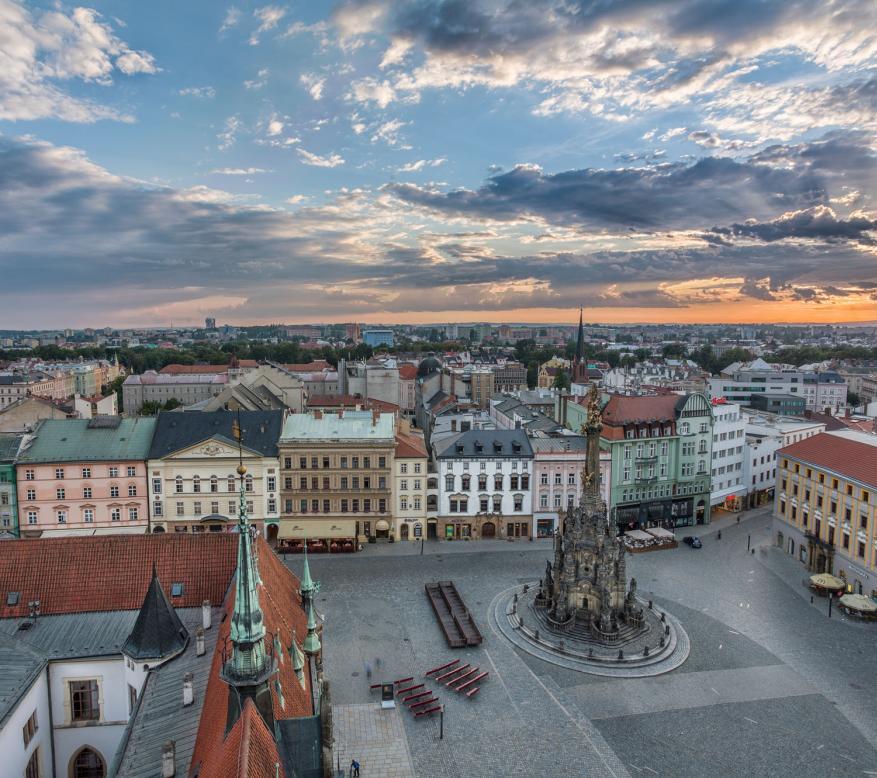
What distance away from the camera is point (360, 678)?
35156 millimetres

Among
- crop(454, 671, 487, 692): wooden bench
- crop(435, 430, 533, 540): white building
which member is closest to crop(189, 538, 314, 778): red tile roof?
crop(454, 671, 487, 692): wooden bench

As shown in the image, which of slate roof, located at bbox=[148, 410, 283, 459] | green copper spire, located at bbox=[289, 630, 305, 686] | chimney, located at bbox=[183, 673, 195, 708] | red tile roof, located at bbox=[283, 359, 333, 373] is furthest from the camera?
red tile roof, located at bbox=[283, 359, 333, 373]

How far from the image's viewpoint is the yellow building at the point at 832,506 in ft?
153

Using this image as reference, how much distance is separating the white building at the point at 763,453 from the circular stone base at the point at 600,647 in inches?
1395

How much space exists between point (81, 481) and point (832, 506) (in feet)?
210

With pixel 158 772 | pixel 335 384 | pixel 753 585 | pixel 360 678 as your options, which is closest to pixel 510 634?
pixel 360 678

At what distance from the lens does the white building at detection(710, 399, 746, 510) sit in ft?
225

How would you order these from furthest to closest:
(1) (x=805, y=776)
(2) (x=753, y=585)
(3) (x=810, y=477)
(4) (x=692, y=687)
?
1. (3) (x=810, y=477)
2. (2) (x=753, y=585)
3. (4) (x=692, y=687)
4. (1) (x=805, y=776)

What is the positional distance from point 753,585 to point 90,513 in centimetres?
5634

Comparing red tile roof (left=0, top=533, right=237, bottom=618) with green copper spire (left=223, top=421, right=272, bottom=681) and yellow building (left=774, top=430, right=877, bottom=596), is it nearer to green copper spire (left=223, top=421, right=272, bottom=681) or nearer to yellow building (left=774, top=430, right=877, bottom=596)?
green copper spire (left=223, top=421, right=272, bottom=681)

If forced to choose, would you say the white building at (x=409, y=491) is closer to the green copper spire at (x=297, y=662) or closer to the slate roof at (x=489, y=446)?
the slate roof at (x=489, y=446)

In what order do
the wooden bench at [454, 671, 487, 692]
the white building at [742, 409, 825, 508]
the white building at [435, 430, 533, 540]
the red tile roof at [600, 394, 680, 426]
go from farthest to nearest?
1. the white building at [742, 409, 825, 508]
2. the red tile roof at [600, 394, 680, 426]
3. the white building at [435, 430, 533, 540]
4. the wooden bench at [454, 671, 487, 692]

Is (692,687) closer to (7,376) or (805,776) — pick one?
(805,776)

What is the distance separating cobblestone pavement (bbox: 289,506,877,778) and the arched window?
11.0 m
